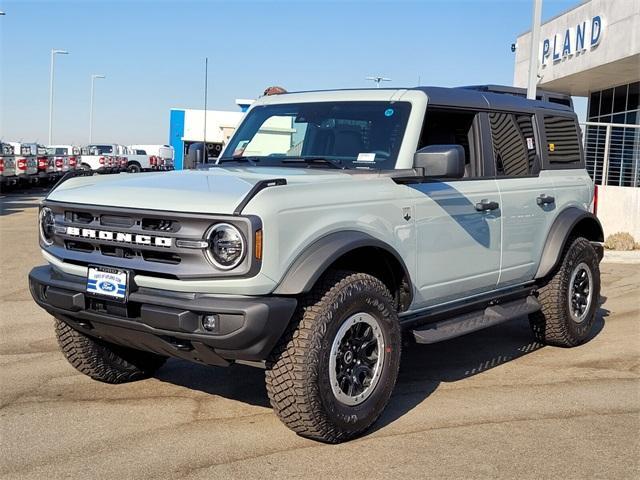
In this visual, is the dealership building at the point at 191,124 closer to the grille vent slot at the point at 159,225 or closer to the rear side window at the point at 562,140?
the rear side window at the point at 562,140

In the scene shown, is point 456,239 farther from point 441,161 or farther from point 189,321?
point 189,321

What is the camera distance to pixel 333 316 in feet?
13.3

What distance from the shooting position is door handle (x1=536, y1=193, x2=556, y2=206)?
6.05 meters

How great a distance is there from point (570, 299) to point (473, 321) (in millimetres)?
1543

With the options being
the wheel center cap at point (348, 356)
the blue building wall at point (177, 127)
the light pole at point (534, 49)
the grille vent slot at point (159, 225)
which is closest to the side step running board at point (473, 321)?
the wheel center cap at point (348, 356)

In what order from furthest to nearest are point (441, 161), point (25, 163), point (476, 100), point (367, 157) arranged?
1. point (25, 163)
2. point (476, 100)
3. point (367, 157)
4. point (441, 161)

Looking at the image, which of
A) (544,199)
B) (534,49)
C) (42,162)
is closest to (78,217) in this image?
(544,199)

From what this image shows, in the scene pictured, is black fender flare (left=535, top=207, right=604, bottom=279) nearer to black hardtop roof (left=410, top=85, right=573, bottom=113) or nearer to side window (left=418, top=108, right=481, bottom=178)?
black hardtop roof (left=410, top=85, right=573, bottom=113)

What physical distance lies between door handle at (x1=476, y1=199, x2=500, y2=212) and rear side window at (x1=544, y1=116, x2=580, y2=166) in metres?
1.27

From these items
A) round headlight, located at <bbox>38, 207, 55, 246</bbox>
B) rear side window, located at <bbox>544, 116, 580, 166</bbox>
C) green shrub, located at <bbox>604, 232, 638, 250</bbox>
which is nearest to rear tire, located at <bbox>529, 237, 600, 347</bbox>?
rear side window, located at <bbox>544, 116, 580, 166</bbox>

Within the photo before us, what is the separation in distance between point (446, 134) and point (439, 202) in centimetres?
72

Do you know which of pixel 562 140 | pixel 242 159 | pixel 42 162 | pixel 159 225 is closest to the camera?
pixel 159 225

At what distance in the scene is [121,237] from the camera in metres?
4.03

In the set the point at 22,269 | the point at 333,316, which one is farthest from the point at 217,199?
the point at 22,269
